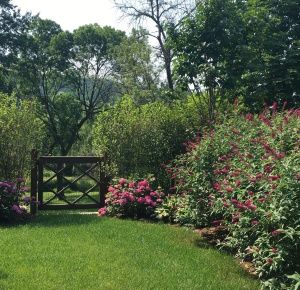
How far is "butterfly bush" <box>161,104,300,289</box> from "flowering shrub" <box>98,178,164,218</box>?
125 cm

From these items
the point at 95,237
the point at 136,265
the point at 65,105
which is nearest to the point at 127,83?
the point at 65,105

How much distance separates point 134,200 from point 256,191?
3.89 meters

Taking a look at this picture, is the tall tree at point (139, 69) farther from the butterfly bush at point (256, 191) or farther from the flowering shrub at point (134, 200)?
the butterfly bush at point (256, 191)

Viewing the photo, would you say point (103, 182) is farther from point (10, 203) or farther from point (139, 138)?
point (10, 203)

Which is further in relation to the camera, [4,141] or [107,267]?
[4,141]

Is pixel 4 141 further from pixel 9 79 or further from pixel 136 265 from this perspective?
pixel 9 79

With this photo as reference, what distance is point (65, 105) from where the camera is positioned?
24469 mm

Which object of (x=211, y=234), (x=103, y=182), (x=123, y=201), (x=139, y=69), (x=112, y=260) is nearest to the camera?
(x=112, y=260)

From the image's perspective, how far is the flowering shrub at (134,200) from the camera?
27.0 feet

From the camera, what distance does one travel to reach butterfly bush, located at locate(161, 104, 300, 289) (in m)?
3.87

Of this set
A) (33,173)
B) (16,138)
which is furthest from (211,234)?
(16,138)

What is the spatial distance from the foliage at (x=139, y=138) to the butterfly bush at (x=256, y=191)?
2867 millimetres

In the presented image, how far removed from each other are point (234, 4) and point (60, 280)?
27.1ft

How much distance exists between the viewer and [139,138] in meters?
9.75
